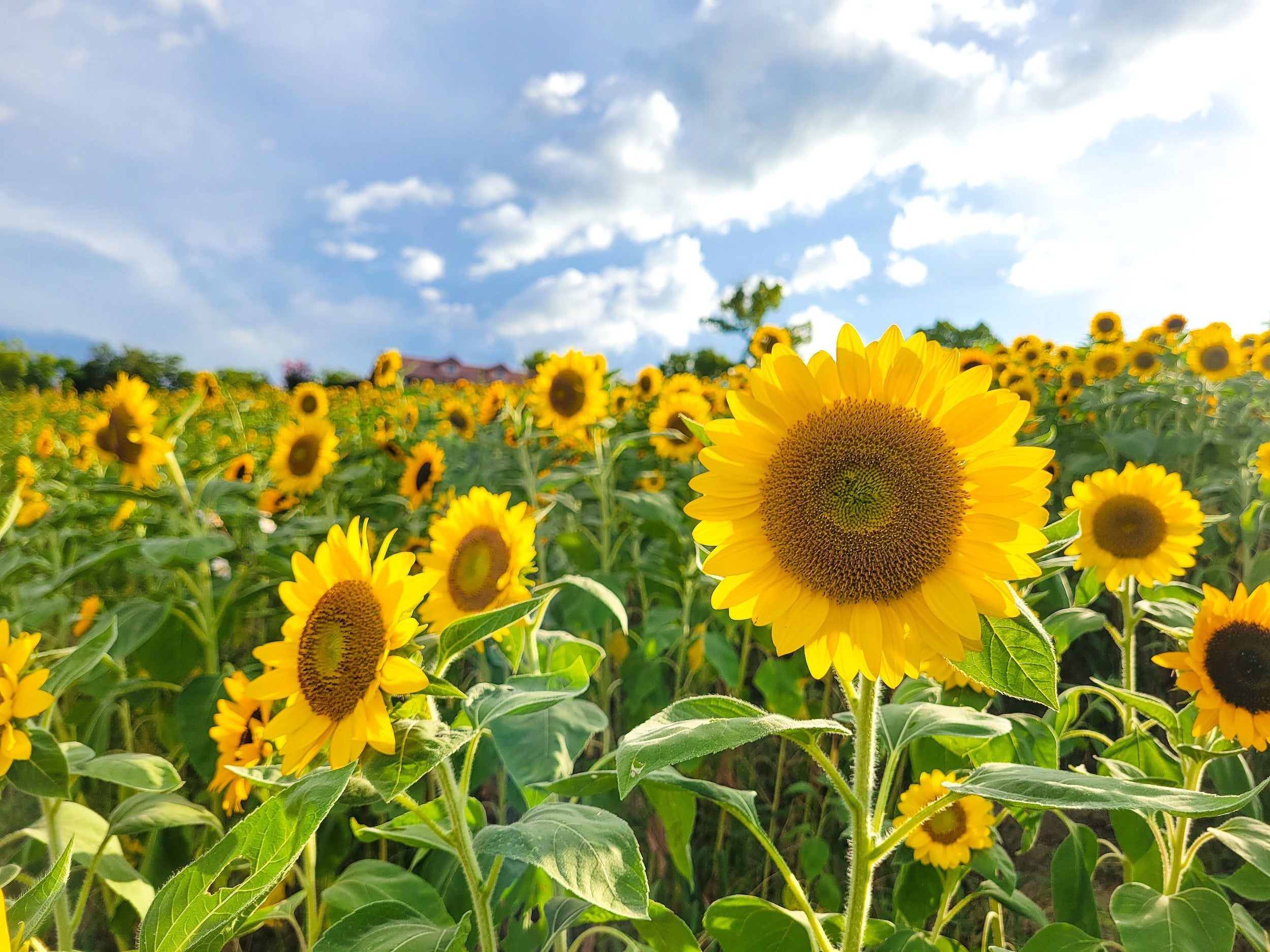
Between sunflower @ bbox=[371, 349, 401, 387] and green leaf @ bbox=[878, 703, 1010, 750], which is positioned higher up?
sunflower @ bbox=[371, 349, 401, 387]

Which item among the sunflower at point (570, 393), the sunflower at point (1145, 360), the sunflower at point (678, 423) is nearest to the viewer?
the sunflower at point (570, 393)

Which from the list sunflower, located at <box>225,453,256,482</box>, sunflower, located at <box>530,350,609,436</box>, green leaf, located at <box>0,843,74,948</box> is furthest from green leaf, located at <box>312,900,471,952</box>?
sunflower, located at <box>225,453,256,482</box>

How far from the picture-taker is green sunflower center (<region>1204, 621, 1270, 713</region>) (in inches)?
61.0

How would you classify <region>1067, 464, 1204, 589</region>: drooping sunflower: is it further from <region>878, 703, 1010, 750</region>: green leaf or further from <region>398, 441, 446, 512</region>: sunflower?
<region>398, 441, 446, 512</region>: sunflower

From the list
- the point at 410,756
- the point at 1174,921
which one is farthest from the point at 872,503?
the point at 1174,921

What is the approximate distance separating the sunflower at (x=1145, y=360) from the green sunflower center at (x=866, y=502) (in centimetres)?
641

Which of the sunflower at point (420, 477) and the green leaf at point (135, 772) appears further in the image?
the sunflower at point (420, 477)

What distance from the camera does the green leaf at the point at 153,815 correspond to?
157 cm

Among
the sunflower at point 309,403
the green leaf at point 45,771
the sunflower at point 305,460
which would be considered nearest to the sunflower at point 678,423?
the sunflower at point 305,460

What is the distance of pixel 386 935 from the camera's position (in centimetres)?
113

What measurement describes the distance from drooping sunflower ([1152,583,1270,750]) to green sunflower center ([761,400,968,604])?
0.95 m

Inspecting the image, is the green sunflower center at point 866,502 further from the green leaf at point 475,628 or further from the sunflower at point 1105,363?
the sunflower at point 1105,363

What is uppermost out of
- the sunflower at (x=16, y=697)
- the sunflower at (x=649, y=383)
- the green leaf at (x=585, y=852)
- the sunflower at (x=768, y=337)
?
the sunflower at (x=768, y=337)

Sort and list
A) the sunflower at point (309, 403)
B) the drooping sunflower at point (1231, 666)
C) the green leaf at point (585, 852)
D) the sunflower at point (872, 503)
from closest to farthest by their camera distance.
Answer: the green leaf at point (585, 852), the sunflower at point (872, 503), the drooping sunflower at point (1231, 666), the sunflower at point (309, 403)
